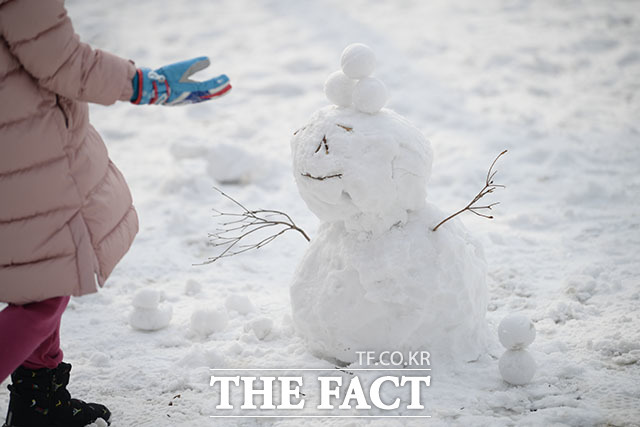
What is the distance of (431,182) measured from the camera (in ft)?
12.8

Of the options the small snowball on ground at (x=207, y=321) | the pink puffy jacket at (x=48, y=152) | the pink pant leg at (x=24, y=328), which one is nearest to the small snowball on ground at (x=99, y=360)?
the small snowball on ground at (x=207, y=321)

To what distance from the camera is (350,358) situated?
2199mm

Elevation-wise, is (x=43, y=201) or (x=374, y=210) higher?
(x=43, y=201)

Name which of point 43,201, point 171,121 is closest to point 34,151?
point 43,201

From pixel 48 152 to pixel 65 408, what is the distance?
80cm

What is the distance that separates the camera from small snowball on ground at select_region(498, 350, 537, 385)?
204 centimetres

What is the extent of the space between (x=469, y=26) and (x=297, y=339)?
499 cm

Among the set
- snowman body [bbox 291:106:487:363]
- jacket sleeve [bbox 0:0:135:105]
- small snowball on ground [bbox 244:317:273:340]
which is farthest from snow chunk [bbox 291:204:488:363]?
jacket sleeve [bbox 0:0:135:105]

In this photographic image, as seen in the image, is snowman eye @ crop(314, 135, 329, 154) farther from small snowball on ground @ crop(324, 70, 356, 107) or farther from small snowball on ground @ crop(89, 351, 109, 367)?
small snowball on ground @ crop(89, 351, 109, 367)

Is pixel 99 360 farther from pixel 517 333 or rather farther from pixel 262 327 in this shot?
pixel 517 333

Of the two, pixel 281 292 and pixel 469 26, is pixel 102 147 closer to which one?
pixel 281 292

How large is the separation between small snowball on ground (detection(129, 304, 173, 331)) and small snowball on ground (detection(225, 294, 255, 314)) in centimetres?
25

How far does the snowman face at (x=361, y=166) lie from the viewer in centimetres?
203

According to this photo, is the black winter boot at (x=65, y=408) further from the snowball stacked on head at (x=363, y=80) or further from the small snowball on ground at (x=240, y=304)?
the snowball stacked on head at (x=363, y=80)
